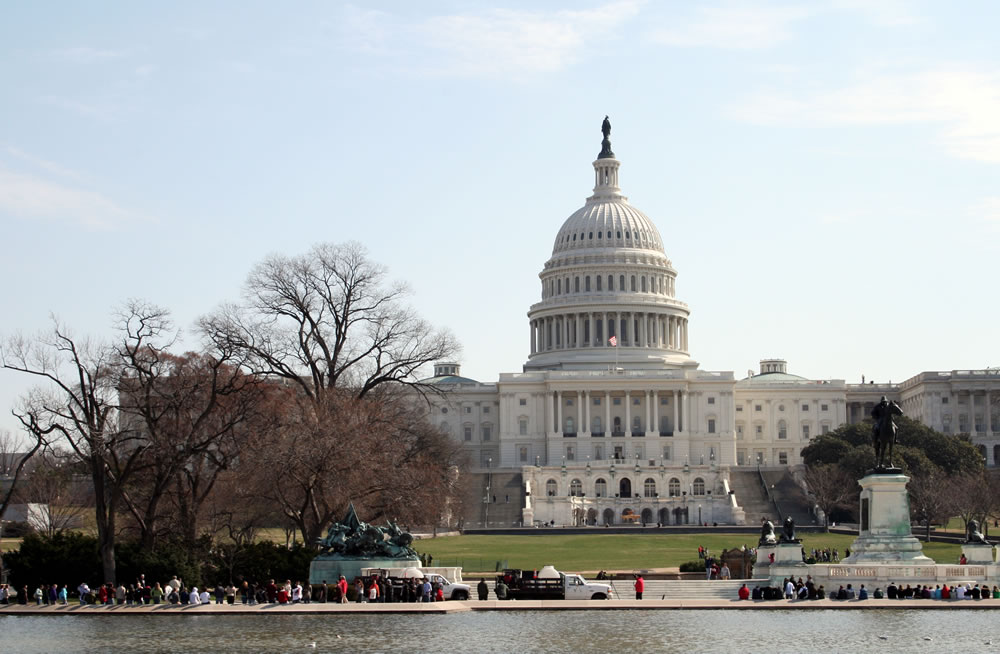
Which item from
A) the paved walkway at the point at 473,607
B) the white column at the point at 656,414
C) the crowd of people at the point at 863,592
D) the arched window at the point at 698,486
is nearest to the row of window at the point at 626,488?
the arched window at the point at 698,486

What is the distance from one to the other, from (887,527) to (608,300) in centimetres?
11833

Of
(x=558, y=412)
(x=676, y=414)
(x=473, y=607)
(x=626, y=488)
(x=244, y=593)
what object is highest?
(x=558, y=412)

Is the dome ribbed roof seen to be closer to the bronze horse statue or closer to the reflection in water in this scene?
the bronze horse statue

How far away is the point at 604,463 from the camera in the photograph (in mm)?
152000

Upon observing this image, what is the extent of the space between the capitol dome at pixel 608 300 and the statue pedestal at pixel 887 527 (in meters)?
114

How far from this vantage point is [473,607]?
55188mm

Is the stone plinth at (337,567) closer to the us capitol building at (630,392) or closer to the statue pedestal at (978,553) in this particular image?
the statue pedestal at (978,553)

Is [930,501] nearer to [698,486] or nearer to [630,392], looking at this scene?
[698,486]

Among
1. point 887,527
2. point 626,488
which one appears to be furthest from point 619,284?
point 887,527

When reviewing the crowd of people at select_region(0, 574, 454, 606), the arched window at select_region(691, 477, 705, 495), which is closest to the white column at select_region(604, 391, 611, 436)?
the arched window at select_region(691, 477, 705, 495)

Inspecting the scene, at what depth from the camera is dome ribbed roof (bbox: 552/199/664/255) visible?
598 ft

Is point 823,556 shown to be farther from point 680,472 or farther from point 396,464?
point 680,472

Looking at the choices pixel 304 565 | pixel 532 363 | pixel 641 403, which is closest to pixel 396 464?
pixel 304 565

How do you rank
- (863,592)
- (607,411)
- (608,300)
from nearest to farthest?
(863,592) < (607,411) < (608,300)
